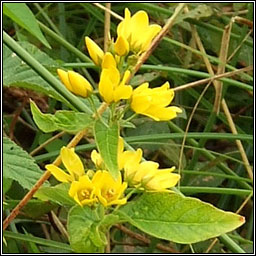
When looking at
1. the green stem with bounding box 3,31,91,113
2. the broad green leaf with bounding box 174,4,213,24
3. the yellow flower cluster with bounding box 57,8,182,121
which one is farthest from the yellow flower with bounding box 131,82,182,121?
the broad green leaf with bounding box 174,4,213,24

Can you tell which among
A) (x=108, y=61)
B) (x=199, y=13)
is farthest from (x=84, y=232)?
(x=199, y=13)

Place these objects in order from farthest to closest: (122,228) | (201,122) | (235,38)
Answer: (201,122) < (235,38) < (122,228)

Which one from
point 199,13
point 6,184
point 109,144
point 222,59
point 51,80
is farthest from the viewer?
point 199,13

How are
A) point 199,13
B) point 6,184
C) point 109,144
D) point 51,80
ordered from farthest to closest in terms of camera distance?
point 199,13 < point 6,184 < point 51,80 < point 109,144

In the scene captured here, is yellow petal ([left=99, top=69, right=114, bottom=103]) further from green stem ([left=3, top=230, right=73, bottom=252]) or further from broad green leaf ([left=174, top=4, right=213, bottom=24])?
broad green leaf ([left=174, top=4, right=213, bottom=24])

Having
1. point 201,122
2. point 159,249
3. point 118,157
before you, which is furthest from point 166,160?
point 118,157

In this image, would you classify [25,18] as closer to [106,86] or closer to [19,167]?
[19,167]

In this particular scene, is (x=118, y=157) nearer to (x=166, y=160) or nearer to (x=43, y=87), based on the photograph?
(x=43, y=87)
